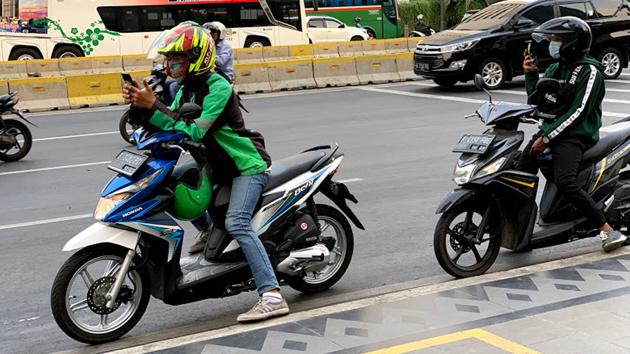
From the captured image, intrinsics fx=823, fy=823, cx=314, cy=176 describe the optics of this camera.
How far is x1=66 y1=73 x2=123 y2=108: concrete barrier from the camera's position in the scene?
18234mm

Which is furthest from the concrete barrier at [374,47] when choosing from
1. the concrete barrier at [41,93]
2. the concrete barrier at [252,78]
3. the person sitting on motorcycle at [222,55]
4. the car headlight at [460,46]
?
the person sitting on motorcycle at [222,55]

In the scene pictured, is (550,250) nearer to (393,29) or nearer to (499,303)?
(499,303)

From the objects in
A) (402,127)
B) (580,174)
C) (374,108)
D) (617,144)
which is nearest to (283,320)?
(580,174)

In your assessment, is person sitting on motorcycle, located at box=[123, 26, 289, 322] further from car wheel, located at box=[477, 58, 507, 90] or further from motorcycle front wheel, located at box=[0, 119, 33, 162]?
car wheel, located at box=[477, 58, 507, 90]

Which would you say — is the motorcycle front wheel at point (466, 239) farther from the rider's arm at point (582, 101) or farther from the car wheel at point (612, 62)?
the car wheel at point (612, 62)

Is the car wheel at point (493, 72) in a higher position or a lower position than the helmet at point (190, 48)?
lower

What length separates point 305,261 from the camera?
532 centimetres

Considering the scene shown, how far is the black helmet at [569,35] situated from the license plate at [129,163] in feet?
9.96

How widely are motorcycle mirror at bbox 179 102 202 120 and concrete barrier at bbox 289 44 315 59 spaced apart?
20.6 metres

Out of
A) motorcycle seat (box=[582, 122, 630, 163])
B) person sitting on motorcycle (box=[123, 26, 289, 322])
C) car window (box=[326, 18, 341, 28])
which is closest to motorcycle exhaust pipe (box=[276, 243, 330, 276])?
person sitting on motorcycle (box=[123, 26, 289, 322])

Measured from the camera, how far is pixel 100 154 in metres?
11.8

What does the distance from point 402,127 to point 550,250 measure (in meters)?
6.79

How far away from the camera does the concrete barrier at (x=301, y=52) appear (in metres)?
25.2

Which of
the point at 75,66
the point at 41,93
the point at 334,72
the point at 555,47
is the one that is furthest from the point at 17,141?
the point at 334,72
